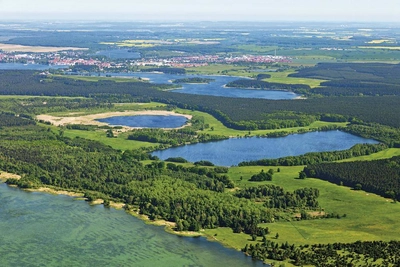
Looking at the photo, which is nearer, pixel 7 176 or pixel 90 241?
pixel 90 241

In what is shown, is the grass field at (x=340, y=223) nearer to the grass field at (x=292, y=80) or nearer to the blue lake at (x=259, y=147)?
the blue lake at (x=259, y=147)

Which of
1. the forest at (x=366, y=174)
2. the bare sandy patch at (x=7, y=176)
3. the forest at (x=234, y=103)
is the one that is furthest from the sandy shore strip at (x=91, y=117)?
the forest at (x=366, y=174)

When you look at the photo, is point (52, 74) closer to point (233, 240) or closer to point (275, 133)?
point (275, 133)

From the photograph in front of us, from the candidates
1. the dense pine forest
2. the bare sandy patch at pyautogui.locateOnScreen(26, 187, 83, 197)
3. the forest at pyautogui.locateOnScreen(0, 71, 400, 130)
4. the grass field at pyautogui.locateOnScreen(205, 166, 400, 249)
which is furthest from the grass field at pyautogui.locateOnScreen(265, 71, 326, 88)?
the bare sandy patch at pyautogui.locateOnScreen(26, 187, 83, 197)

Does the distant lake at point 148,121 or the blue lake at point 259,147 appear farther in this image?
the distant lake at point 148,121

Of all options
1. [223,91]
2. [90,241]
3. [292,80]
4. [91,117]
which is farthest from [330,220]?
[292,80]

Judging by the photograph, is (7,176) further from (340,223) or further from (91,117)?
(91,117)

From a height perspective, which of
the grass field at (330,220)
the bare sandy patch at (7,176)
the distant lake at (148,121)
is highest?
the grass field at (330,220)

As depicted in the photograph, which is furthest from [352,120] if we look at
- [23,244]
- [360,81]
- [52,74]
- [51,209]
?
[52,74]
